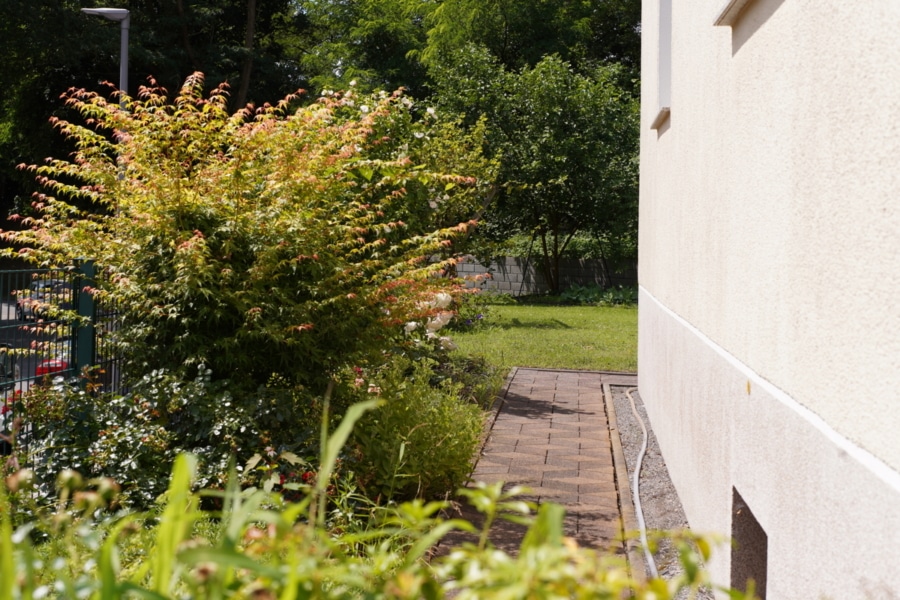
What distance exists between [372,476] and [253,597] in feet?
15.3

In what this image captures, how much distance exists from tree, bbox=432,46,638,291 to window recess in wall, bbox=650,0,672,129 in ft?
62.8

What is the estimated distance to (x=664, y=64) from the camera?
25.8ft

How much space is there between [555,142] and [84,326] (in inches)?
877

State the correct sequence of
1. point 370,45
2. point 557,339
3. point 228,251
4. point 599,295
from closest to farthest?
point 228,251, point 557,339, point 599,295, point 370,45

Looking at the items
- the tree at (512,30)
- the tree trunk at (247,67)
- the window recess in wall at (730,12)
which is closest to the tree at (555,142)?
the tree at (512,30)

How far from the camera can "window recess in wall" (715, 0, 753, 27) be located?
3908 millimetres

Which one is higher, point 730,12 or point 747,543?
point 730,12

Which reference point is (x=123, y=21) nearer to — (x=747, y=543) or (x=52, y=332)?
(x=52, y=332)

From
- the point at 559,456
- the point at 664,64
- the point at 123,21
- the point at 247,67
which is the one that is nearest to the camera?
the point at 559,456

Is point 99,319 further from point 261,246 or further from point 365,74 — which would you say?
point 365,74

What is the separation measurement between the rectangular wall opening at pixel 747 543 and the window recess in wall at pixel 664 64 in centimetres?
401

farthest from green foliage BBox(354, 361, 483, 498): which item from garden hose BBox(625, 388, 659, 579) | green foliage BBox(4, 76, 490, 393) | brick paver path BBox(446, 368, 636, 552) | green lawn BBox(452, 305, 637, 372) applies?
green lawn BBox(452, 305, 637, 372)

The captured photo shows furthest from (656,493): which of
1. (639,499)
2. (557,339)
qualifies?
(557,339)

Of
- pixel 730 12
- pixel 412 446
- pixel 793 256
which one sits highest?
pixel 730 12
